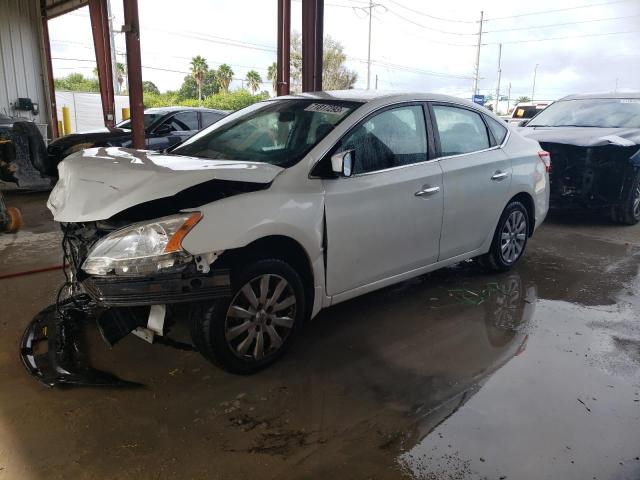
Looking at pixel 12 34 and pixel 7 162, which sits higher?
pixel 12 34

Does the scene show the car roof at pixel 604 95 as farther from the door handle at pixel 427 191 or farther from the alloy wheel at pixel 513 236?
the door handle at pixel 427 191

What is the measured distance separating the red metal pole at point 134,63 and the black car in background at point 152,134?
1.29 meters

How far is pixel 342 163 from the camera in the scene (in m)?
3.16

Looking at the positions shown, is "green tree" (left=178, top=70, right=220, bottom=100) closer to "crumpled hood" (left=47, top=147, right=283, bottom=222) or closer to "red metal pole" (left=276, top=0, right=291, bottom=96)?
"red metal pole" (left=276, top=0, right=291, bottom=96)

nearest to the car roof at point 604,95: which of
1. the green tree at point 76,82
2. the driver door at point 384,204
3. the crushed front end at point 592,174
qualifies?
the crushed front end at point 592,174

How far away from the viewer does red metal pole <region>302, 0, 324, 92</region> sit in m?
7.35

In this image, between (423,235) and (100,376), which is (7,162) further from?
(423,235)

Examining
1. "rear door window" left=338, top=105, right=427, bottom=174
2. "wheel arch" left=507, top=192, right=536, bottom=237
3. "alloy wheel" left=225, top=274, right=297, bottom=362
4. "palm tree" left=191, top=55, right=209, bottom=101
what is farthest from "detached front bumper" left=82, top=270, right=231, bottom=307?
"palm tree" left=191, top=55, right=209, bottom=101

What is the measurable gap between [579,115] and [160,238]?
736 cm

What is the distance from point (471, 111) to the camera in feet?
14.9

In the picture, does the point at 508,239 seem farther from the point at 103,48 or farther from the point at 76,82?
the point at 76,82

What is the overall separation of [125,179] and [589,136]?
6303 millimetres

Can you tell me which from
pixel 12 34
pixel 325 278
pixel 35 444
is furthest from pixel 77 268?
pixel 12 34

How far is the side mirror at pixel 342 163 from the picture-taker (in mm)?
3162
